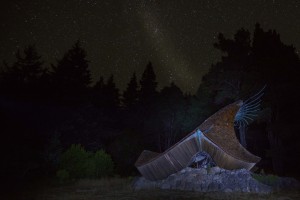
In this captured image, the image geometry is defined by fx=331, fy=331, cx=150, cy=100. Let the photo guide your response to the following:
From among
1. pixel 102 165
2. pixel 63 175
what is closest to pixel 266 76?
pixel 102 165

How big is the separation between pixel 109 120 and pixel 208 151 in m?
25.4

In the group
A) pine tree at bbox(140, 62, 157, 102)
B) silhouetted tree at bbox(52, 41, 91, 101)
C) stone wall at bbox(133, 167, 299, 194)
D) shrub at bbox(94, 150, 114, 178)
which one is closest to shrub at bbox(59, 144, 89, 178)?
shrub at bbox(94, 150, 114, 178)

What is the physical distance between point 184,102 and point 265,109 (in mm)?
15176

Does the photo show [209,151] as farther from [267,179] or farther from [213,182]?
[267,179]

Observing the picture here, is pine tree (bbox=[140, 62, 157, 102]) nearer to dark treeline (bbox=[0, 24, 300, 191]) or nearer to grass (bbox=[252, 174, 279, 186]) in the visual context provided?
dark treeline (bbox=[0, 24, 300, 191])

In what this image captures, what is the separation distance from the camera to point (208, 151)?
739 inches

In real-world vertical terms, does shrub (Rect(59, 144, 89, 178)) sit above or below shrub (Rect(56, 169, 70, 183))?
above

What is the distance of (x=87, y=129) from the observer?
36.3 m

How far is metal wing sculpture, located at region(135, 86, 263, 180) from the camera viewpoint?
60.7ft

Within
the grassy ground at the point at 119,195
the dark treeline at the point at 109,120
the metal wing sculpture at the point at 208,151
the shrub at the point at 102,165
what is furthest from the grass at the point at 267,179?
the shrub at the point at 102,165

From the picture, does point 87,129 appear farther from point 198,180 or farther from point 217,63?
point 198,180

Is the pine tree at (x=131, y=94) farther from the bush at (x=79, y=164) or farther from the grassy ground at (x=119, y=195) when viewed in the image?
the grassy ground at (x=119, y=195)

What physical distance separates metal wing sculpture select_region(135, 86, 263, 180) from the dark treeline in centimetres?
787

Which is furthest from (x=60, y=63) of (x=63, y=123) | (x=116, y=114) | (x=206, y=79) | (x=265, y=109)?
(x=265, y=109)
